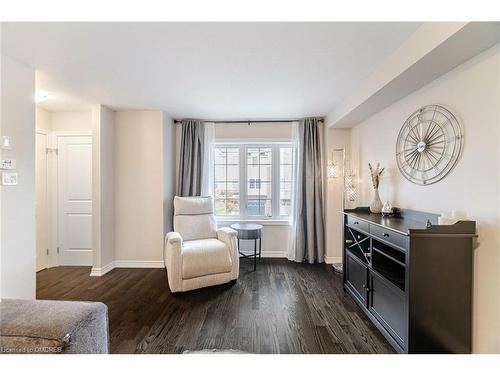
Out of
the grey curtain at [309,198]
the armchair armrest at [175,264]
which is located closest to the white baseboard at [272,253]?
the grey curtain at [309,198]

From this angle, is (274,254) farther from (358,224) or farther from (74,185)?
(74,185)

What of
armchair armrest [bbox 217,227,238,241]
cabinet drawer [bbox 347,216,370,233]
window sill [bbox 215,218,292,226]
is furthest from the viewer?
window sill [bbox 215,218,292,226]

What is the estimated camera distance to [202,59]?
1933 millimetres

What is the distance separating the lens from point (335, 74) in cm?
224

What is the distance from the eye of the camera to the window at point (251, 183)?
4.01m

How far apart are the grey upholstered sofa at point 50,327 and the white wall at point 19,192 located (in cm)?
112

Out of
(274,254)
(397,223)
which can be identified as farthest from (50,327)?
(274,254)

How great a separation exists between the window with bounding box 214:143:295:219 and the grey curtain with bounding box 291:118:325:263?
0.35m

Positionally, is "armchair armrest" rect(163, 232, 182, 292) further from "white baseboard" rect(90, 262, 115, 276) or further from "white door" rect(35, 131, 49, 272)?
"white door" rect(35, 131, 49, 272)

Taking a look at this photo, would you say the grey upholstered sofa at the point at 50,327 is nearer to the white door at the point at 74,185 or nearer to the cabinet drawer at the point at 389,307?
the cabinet drawer at the point at 389,307

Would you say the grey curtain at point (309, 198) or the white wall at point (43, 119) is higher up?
the white wall at point (43, 119)

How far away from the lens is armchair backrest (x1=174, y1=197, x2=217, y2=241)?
3.25 m

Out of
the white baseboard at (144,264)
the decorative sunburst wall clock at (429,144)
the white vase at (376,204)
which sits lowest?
the white baseboard at (144,264)

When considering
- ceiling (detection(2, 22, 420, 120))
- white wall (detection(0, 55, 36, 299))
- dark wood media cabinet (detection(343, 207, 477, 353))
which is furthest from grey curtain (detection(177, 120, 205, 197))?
dark wood media cabinet (detection(343, 207, 477, 353))
